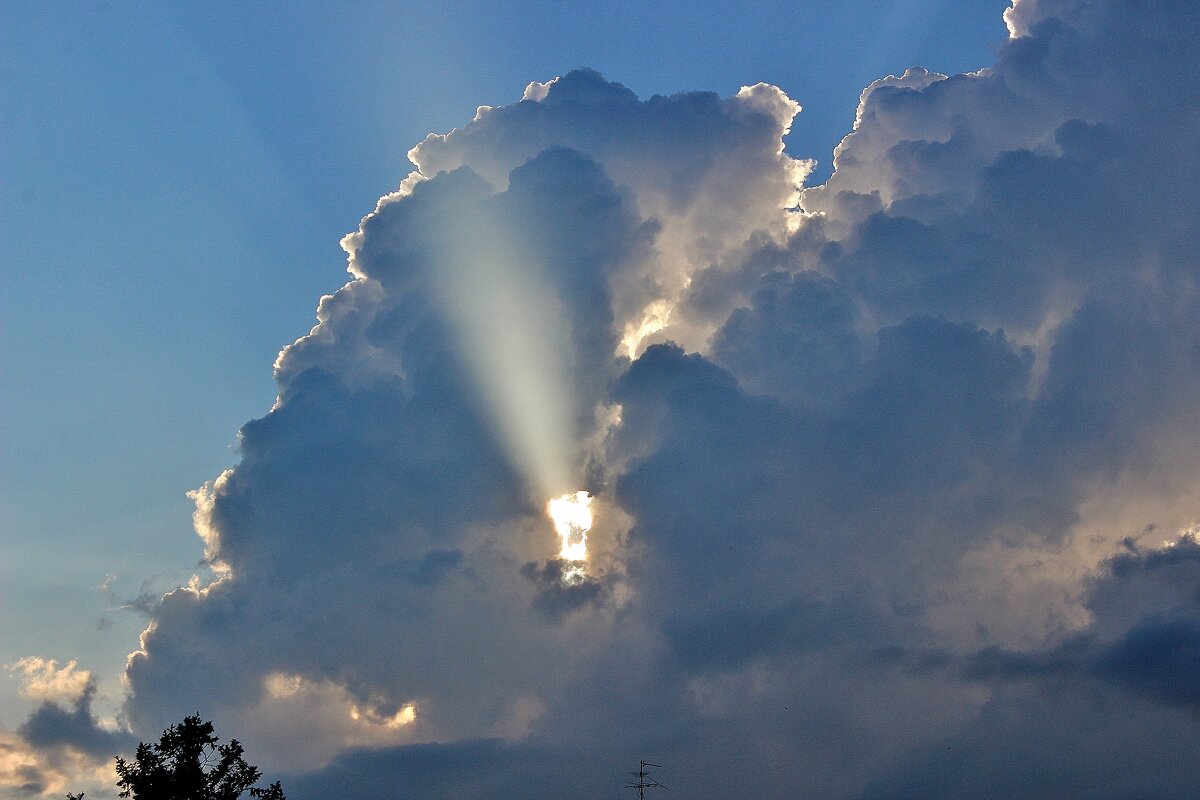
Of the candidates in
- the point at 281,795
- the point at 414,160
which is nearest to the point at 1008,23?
the point at 414,160

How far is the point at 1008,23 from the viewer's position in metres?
176

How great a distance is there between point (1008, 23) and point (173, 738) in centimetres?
16159

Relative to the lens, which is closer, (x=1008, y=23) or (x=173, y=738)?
(x=173, y=738)

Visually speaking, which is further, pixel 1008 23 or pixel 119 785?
pixel 1008 23

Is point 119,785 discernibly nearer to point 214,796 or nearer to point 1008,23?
point 214,796

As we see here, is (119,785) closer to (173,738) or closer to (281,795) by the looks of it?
(173,738)

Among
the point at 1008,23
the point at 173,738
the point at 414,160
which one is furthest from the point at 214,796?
the point at 1008,23

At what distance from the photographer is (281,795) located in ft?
383

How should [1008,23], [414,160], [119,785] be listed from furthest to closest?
[414,160], [1008,23], [119,785]

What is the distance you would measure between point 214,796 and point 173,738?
733cm

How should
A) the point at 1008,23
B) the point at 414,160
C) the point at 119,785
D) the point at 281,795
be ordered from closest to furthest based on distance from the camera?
1. the point at 119,785
2. the point at 281,795
3. the point at 1008,23
4. the point at 414,160

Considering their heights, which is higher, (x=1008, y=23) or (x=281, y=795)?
(x=1008, y=23)

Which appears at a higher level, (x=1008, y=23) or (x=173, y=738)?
(x=1008, y=23)

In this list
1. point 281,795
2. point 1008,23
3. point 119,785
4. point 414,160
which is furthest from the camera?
point 414,160
